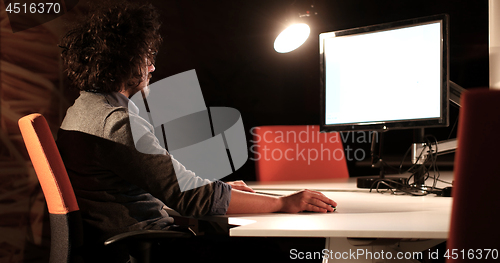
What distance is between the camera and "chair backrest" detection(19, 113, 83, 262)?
87 cm

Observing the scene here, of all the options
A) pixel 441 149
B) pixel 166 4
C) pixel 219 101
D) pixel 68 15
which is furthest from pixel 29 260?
pixel 441 149

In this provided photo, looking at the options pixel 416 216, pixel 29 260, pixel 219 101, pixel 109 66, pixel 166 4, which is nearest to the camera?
pixel 416 216

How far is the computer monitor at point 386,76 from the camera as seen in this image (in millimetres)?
1267

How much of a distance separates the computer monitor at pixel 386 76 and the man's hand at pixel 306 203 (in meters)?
0.55

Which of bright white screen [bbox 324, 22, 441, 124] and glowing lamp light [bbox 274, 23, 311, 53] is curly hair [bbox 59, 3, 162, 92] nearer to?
bright white screen [bbox 324, 22, 441, 124]

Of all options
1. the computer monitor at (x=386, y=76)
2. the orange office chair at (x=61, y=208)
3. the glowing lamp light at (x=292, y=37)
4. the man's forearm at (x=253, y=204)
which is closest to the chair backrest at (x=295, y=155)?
the glowing lamp light at (x=292, y=37)

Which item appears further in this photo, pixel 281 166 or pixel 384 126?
pixel 281 166

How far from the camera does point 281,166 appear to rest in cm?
221

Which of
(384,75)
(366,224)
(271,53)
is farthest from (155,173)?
(271,53)

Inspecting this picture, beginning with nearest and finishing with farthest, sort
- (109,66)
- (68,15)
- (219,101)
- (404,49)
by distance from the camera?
1. (109,66)
2. (404,49)
3. (68,15)
4. (219,101)

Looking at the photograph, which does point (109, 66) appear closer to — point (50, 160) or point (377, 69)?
point (50, 160)

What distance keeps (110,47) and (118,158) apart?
345 mm

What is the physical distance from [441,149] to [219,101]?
1.99 m

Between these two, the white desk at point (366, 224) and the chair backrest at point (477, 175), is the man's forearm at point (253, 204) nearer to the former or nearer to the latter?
the white desk at point (366, 224)
